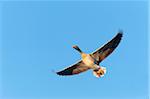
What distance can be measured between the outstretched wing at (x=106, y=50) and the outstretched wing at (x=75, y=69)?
29.5 inches

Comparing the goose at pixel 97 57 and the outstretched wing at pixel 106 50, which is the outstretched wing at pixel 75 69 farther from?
the outstretched wing at pixel 106 50


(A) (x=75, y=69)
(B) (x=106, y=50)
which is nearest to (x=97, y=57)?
(B) (x=106, y=50)

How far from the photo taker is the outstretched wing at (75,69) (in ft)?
151

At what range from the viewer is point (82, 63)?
45719mm

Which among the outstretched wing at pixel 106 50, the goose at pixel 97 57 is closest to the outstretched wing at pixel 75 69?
the goose at pixel 97 57

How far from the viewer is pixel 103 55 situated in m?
45.6

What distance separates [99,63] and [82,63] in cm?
72

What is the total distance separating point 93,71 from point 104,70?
0.49m

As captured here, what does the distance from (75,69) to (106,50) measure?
1747mm

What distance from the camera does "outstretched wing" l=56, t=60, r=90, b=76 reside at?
1813 inches

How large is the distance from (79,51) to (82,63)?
1029mm

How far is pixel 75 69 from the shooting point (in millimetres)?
46594

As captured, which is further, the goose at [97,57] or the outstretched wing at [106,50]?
the outstretched wing at [106,50]

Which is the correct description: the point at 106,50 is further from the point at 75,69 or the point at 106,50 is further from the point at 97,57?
the point at 75,69
